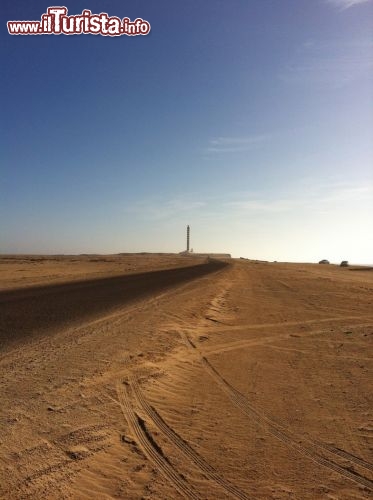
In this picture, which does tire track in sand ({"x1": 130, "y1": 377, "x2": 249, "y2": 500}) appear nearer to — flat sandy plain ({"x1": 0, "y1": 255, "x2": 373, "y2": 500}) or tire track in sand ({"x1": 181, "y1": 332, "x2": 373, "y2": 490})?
flat sandy plain ({"x1": 0, "y1": 255, "x2": 373, "y2": 500})

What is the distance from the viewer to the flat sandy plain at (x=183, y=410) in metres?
3.72

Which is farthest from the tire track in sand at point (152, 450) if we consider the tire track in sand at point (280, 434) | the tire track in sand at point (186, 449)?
the tire track in sand at point (280, 434)

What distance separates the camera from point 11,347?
834 cm

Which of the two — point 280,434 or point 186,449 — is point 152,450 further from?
point 280,434

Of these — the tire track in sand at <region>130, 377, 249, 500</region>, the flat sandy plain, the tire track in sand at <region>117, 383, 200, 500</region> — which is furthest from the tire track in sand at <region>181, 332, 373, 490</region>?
the tire track in sand at <region>117, 383, 200, 500</region>

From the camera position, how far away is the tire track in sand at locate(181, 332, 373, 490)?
3.88 meters

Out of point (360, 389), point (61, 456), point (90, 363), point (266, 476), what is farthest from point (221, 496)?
point (90, 363)

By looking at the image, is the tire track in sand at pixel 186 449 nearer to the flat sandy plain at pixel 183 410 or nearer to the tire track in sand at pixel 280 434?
the flat sandy plain at pixel 183 410

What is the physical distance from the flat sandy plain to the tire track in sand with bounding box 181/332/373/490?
0.02m

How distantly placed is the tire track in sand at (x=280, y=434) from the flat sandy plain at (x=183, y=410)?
0.7 inches

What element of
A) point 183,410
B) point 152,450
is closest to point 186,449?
point 152,450

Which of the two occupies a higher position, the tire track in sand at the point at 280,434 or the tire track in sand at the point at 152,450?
the tire track in sand at the point at 152,450

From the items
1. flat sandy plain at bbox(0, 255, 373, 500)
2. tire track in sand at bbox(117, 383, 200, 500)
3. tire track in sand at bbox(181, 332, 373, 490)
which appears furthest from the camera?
tire track in sand at bbox(181, 332, 373, 490)

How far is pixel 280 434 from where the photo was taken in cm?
473
